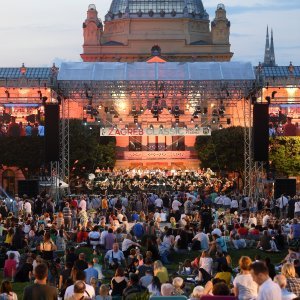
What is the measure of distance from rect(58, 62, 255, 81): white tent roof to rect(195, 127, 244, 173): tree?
22012 millimetres

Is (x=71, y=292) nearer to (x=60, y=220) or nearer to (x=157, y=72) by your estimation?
(x=60, y=220)

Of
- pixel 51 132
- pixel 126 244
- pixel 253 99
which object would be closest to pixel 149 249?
pixel 126 244

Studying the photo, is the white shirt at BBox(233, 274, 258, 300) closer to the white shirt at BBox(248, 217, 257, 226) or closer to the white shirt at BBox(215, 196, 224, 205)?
the white shirt at BBox(248, 217, 257, 226)

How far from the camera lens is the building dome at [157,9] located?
520 feet

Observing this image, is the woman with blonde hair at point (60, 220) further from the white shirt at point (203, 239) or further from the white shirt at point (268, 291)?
the white shirt at point (268, 291)

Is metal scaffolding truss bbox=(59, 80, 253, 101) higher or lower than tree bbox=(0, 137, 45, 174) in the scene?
higher

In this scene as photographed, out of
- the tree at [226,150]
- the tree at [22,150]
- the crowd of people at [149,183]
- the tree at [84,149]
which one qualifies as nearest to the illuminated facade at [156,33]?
the tree at [226,150]

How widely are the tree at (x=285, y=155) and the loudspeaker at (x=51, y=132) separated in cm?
2671

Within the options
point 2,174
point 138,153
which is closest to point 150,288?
point 2,174

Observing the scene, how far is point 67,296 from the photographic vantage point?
1722 cm

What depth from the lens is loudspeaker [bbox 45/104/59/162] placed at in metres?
45.4

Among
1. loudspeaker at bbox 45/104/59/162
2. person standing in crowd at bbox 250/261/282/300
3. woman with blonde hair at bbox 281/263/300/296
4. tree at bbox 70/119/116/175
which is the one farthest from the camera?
tree at bbox 70/119/116/175

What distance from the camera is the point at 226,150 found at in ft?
248

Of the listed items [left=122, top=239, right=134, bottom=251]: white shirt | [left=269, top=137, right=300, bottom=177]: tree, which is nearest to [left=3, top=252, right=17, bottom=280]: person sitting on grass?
[left=122, top=239, right=134, bottom=251]: white shirt
